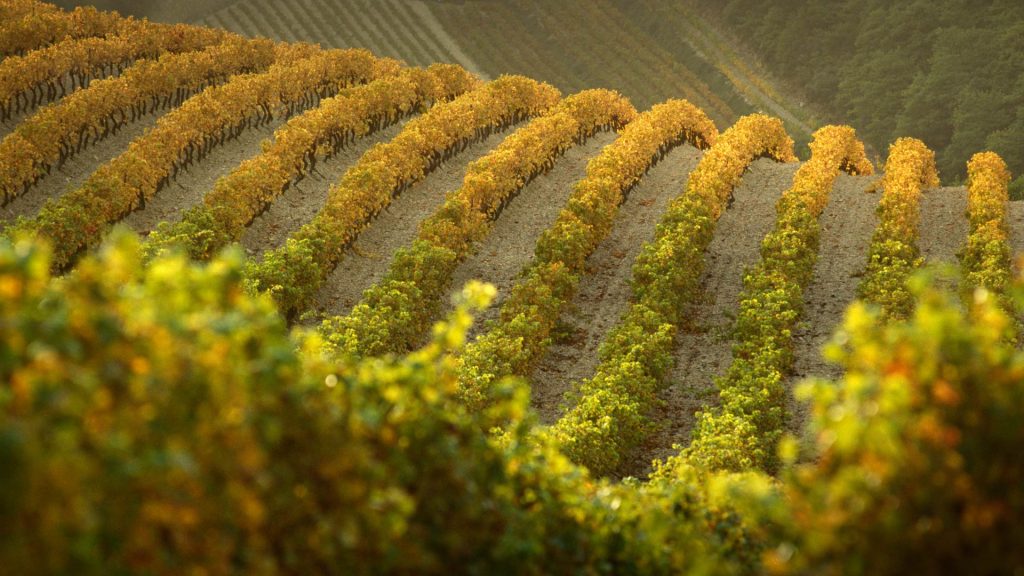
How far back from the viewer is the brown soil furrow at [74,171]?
38031 millimetres

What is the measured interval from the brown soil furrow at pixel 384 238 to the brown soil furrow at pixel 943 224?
20.1m

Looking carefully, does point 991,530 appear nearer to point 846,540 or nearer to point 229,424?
point 846,540

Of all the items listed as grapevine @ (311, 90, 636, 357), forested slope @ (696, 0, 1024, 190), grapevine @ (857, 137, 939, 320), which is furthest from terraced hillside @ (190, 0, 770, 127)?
grapevine @ (857, 137, 939, 320)

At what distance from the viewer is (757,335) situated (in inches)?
1217

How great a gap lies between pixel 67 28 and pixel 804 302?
4593cm

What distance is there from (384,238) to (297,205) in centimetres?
454

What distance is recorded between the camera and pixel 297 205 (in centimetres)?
4200

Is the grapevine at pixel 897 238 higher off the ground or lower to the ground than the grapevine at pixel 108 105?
higher

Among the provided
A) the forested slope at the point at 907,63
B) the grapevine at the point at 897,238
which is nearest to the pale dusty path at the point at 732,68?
the forested slope at the point at 907,63

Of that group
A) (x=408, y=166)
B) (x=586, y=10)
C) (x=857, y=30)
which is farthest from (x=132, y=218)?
(x=857, y=30)

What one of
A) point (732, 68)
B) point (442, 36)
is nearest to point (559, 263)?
point (442, 36)

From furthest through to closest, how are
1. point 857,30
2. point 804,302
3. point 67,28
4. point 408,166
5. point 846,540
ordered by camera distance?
point 857,30
point 67,28
point 408,166
point 804,302
point 846,540

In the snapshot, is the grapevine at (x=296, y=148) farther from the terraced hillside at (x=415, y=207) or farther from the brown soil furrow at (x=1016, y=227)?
the brown soil furrow at (x=1016, y=227)

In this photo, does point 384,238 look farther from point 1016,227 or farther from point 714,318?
point 1016,227
